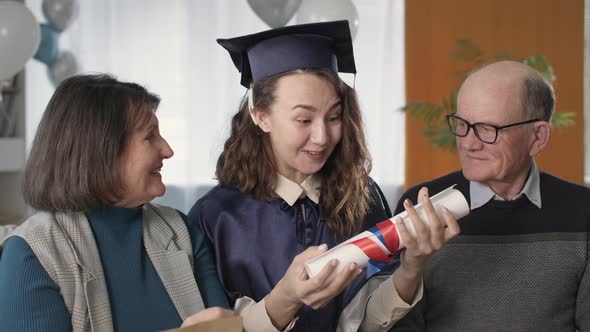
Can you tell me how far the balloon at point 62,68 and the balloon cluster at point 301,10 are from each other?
157 centimetres

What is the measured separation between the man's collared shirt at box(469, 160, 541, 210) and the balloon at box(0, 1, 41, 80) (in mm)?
2946

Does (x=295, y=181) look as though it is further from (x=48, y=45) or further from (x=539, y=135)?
(x=48, y=45)

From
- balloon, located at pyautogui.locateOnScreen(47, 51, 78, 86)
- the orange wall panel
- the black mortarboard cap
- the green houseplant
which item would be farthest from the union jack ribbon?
the orange wall panel

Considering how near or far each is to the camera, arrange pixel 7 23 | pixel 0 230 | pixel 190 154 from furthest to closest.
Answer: pixel 190 154
pixel 7 23
pixel 0 230

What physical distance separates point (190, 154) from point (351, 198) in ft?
12.7

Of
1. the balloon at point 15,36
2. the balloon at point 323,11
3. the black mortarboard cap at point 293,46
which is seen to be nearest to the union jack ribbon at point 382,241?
the black mortarboard cap at point 293,46

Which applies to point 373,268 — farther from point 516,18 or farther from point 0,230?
point 516,18

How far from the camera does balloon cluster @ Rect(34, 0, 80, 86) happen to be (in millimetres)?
4559

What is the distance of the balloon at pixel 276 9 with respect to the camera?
13.1ft

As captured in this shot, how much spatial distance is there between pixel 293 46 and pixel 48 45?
11.4 ft

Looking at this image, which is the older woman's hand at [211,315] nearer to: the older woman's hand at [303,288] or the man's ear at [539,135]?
the older woman's hand at [303,288]

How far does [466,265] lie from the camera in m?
1.71

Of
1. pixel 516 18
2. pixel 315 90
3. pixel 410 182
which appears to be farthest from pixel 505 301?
pixel 516 18

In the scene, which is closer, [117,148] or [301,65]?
[117,148]
